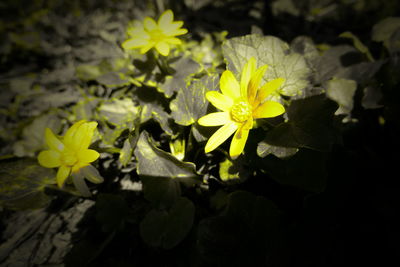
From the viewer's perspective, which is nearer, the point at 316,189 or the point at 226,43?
the point at 316,189

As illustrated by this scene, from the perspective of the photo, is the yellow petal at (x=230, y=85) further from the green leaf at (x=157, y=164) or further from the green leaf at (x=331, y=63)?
the green leaf at (x=331, y=63)

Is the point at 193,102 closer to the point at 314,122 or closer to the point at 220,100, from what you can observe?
the point at 220,100

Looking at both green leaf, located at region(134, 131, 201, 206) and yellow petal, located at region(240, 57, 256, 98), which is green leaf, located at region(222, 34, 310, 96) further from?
green leaf, located at region(134, 131, 201, 206)

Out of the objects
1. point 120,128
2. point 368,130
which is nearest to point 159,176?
point 120,128

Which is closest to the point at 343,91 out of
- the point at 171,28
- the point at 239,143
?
the point at 239,143

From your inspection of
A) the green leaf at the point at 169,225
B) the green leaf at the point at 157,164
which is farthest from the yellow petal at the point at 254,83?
the green leaf at the point at 169,225

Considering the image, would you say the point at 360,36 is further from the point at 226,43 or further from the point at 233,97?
the point at 233,97

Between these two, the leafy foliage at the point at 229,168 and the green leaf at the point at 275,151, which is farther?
the leafy foliage at the point at 229,168
